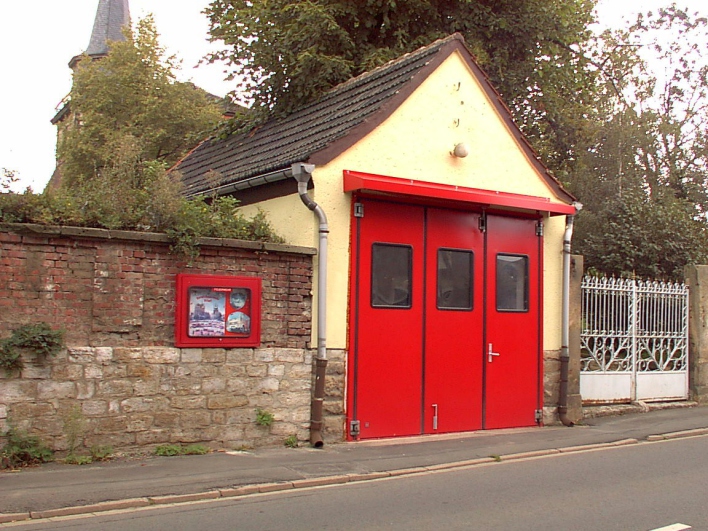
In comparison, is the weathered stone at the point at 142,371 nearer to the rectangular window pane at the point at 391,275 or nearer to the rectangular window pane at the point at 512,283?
the rectangular window pane at the point at 391,275

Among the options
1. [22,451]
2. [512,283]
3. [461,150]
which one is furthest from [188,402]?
[512,283]

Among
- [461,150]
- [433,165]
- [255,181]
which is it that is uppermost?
[461,150]

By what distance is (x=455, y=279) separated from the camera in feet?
37.2

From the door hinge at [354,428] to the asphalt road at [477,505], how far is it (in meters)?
1.75

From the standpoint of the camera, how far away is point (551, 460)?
963cm

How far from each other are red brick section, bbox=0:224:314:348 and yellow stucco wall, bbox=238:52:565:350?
3.12 feet

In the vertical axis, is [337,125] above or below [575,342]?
above

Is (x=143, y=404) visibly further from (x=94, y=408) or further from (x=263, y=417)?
(x=263, y=417)

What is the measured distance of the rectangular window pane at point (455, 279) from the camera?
→ 11.2 meters

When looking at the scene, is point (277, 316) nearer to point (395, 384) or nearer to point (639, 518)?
point (395, 384)

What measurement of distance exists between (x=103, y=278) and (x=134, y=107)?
19.9m

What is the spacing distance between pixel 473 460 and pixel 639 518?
9.77ft

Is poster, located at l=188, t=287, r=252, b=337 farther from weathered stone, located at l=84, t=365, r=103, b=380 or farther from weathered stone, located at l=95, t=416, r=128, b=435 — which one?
weathered stone, located at l=95, t=416, r=128, b=435

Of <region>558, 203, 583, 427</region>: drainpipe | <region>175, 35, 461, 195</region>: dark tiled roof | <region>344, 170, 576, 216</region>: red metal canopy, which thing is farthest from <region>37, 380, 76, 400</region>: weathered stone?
<region>558, 203, 583, 427</region>: drainpipe
